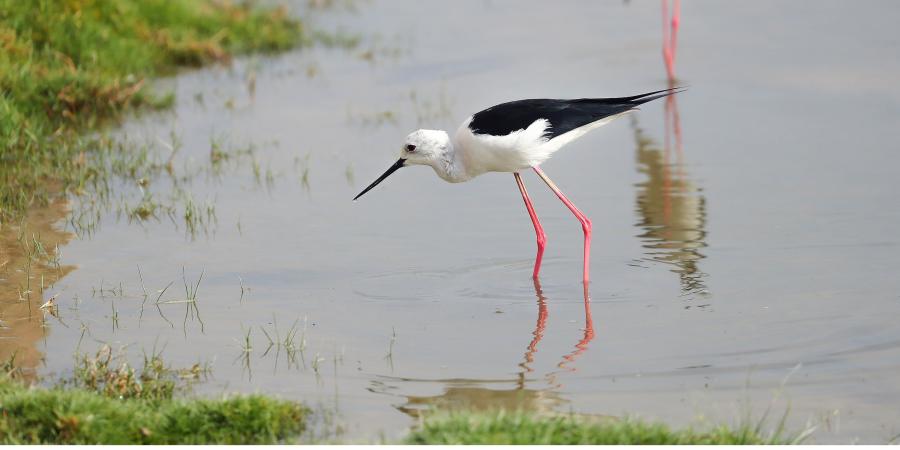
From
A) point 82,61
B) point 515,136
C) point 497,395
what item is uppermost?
point 82,61

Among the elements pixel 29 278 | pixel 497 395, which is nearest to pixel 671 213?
pixel 497 395

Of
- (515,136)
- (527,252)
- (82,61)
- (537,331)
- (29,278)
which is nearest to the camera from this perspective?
(537,331)

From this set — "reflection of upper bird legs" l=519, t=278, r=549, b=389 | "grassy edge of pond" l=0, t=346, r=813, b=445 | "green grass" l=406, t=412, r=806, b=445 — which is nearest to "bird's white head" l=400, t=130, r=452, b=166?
"reflection of upper bird legs" l=519, t=278, r=549, b=389

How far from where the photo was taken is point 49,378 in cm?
493

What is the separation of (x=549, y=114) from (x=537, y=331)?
1303 millimetres

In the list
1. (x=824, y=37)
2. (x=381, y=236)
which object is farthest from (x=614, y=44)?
(x=381, y=236)

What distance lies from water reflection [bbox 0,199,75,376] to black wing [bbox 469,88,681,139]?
2160 millimetres

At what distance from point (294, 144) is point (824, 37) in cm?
571

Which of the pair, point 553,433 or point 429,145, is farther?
point 429,145

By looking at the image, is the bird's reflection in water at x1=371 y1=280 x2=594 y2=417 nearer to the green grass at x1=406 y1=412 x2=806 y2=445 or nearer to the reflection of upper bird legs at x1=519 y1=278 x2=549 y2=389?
the reflection of upper bird legs at x1=519 y1=278 x2=549 y2=389

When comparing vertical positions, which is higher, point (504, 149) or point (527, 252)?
point (504, 149)

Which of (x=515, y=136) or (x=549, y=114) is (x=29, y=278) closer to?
(x=515, y=136)

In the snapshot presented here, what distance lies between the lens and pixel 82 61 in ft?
33.5

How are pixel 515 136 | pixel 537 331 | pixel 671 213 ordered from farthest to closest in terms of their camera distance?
pixel 671 213 → pixel 515 136 → pixel 537 331
